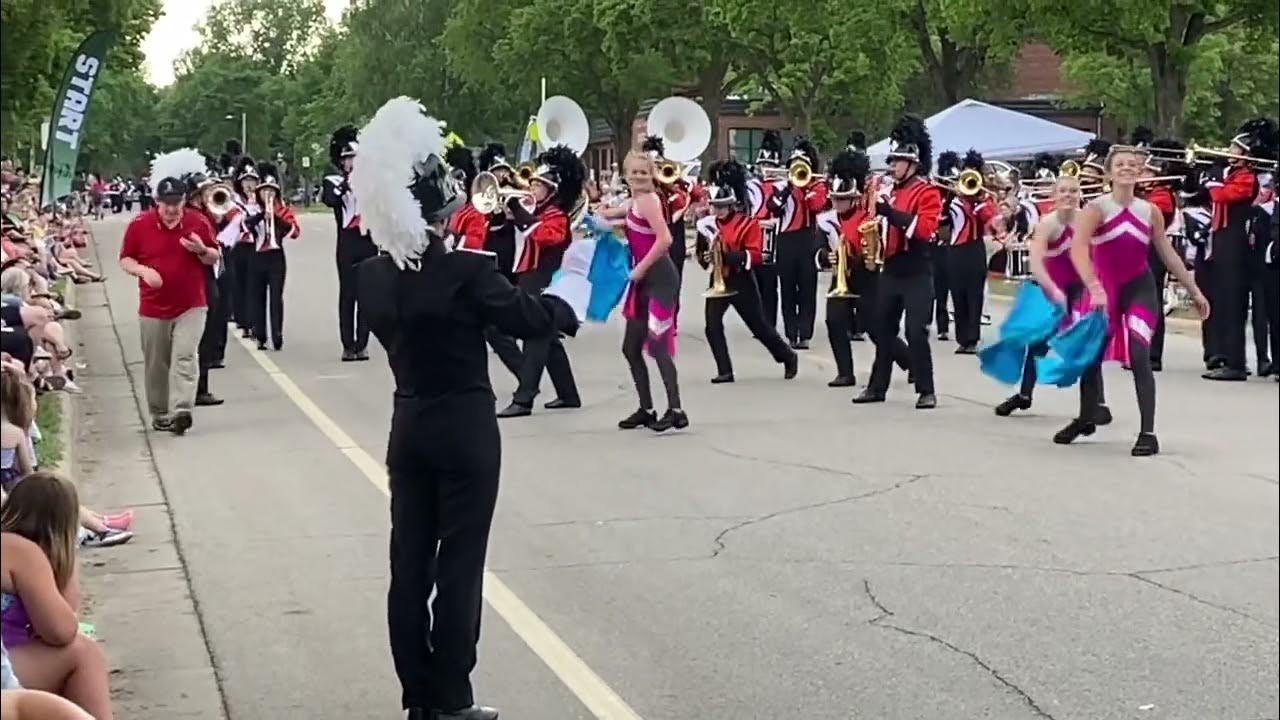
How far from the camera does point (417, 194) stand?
18.8 ft

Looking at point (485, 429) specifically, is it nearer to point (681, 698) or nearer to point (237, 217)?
point (681, 698)

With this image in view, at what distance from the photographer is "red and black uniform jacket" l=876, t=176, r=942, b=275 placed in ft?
41.9

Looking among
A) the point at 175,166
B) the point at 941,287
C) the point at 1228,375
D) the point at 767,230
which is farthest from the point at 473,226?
the point at 1228,375

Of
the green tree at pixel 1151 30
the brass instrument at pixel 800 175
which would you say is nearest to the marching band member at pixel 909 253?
the brass instrument at pixel 800 175

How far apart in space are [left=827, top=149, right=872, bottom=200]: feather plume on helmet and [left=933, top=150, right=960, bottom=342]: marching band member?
8.04 ft

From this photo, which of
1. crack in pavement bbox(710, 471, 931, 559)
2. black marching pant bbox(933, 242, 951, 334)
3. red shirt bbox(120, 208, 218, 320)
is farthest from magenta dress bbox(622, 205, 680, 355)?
black marching pant bbox(933, 242, 951, 334)

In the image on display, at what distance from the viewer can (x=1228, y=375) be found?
1473 centimetres

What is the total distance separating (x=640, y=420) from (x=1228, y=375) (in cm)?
521

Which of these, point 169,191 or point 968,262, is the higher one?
point 169,191

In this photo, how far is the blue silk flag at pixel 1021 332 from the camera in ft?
35.9

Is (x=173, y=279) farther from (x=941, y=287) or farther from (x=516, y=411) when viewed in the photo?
(x=941, y=287)

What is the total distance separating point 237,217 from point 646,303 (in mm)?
6725

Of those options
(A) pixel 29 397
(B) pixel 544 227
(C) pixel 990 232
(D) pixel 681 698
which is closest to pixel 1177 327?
(C) pixel 990 232

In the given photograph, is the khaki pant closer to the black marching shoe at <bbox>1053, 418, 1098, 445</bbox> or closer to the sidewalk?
the sidewalk
